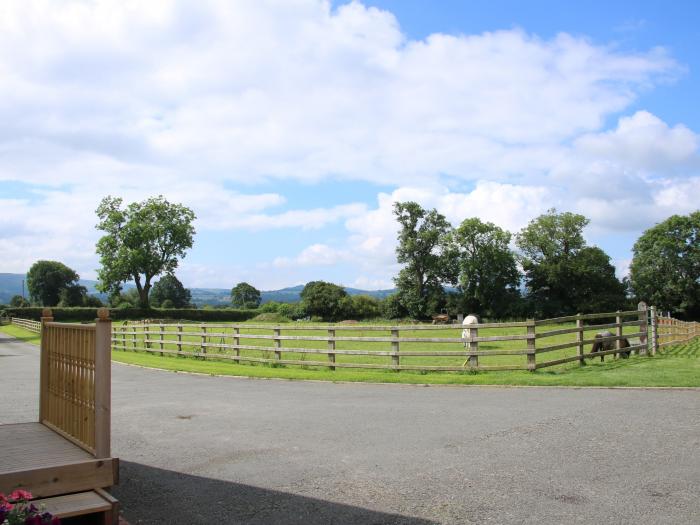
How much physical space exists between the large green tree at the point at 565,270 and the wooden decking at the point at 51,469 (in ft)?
246

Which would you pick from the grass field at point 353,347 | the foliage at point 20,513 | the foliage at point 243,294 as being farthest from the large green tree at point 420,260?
the foliage at point 243,294

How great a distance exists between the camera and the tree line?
235ft

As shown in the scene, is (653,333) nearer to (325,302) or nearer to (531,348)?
(531,348)

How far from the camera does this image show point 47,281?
111 m

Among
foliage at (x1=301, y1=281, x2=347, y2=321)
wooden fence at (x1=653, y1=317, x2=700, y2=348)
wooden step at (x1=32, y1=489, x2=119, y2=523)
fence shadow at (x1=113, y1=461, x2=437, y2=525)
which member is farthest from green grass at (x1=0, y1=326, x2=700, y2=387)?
foliage at (x1=301, y1=281, x2=347, y2=321)

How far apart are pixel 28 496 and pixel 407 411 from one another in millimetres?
6623

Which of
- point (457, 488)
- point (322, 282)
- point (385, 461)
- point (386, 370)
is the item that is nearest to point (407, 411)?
point (385, 461)

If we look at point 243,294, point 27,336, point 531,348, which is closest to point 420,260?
point 27,336

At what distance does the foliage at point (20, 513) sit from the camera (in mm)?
3289

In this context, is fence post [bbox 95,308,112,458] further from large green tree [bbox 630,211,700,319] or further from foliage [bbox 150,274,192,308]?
foliage [bbox 150,274,192,308]

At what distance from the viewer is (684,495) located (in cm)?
510

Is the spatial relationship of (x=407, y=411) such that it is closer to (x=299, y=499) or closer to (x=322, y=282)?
(x=299, y=499)

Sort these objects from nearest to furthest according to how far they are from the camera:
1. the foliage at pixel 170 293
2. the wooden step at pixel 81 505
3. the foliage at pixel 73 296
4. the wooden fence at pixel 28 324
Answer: the wooden step at pixel 81 505, the wooden fence at pixel 28 324, the foliage at pixel 73 296, the foliage at pixel 170 293

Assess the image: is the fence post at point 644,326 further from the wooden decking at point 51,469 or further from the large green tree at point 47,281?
the large green tree at point 47,281
